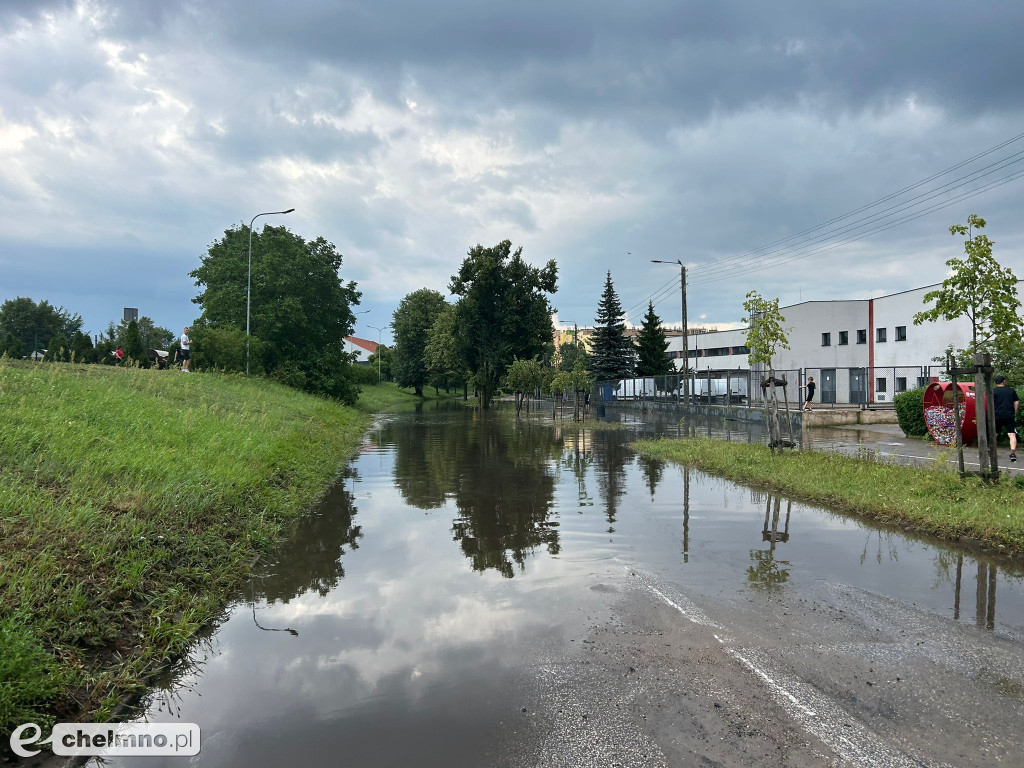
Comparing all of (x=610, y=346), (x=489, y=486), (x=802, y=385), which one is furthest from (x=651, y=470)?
(x=610, y=346)

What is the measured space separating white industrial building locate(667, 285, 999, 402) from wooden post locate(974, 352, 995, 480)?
2609cm

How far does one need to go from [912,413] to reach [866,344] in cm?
3140

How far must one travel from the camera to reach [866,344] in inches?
1892

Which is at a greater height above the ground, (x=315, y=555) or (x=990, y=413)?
(x=990, y=413)

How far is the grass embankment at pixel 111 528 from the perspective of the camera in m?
4.07

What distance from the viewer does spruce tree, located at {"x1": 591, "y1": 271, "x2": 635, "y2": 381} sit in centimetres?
6362

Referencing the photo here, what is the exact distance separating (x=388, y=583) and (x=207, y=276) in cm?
3779

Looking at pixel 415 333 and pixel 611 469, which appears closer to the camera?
pixel 611 469

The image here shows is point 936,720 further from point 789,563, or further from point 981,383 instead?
point 981,383

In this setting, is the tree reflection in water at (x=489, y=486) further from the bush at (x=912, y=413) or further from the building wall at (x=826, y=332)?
the building wall at (x=826, y=332)

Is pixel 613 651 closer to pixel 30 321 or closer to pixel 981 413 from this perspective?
pixel 981 413

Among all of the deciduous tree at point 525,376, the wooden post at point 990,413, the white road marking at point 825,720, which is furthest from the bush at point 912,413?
the deciduous tree at point 525,376

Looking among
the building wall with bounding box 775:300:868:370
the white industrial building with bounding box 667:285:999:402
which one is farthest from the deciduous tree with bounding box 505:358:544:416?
the building wall with bounding box 775:300:868:370

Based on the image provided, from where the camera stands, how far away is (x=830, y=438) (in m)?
21.4
